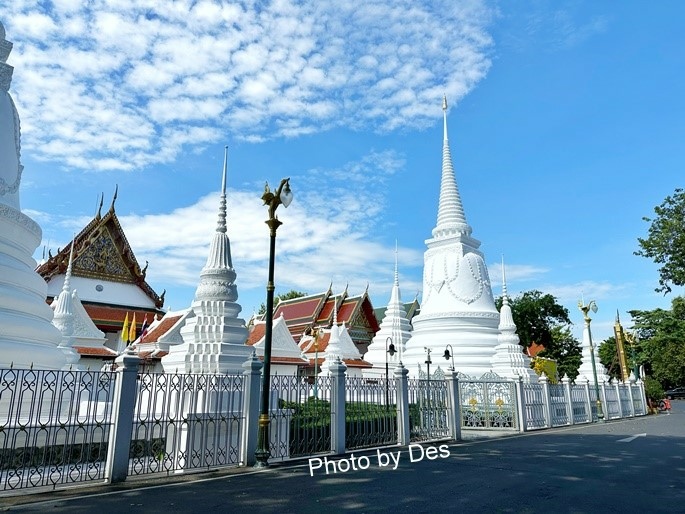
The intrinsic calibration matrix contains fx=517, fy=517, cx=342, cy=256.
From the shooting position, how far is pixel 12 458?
6.94 m

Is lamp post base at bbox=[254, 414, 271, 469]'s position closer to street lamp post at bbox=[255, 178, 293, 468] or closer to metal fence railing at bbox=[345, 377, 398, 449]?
street lamp post at bbox=[255, 178, 293, 468]

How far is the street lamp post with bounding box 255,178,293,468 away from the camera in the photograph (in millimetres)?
8922

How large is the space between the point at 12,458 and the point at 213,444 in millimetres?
3006

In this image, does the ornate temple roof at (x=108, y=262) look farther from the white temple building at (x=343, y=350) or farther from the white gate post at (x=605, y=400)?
the white gate post at (x=605, y=400)

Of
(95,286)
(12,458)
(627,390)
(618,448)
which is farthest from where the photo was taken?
(95,286)

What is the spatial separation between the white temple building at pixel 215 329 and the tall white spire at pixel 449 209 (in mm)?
15382

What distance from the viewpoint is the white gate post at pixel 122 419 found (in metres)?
7.39

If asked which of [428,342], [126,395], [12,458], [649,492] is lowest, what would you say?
[649,492]

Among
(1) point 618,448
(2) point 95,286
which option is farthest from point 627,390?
(2) point 95,286

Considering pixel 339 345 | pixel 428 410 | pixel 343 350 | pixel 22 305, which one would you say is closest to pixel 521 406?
pixel 428 410

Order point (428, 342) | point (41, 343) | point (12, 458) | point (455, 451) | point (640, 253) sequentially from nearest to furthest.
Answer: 1. point (12, 458)
2. point (41, 343)
3. point (455, 451)
4. point (428, 342)
5. point (640, 253)

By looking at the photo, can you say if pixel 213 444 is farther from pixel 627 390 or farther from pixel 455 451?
pixel 627 390

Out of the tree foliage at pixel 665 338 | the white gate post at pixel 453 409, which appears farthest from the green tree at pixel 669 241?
the white gate post at pixel 453 409

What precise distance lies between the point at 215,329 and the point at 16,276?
4.24m
